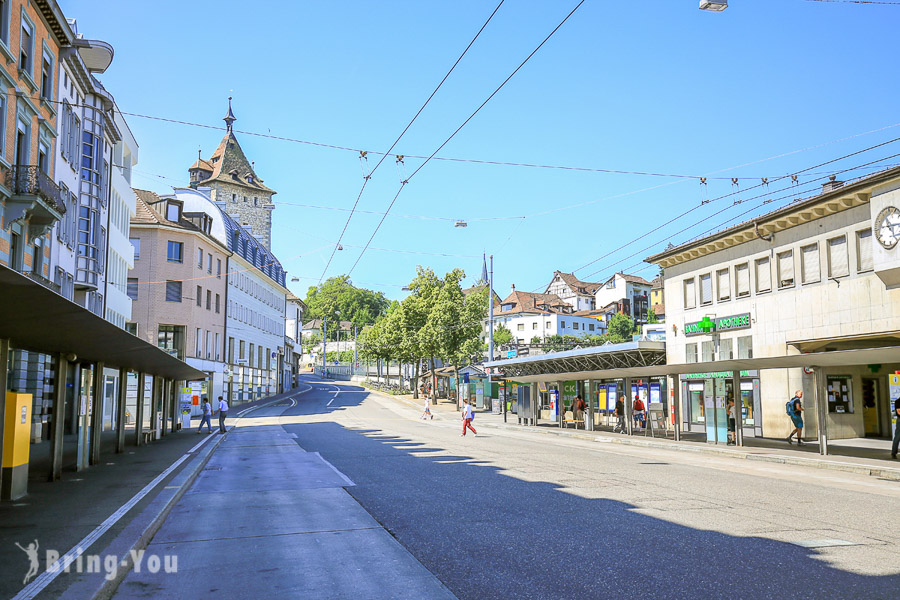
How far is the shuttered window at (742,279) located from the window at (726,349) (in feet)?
6.70

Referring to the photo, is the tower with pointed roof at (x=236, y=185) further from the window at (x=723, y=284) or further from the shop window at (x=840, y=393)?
the shop window at (x=840, y=393)

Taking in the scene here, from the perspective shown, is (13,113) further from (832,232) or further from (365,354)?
(365,354)

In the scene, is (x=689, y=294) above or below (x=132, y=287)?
below

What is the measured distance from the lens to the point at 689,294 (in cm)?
3512

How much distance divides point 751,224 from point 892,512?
20214mm

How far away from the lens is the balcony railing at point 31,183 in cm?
2242

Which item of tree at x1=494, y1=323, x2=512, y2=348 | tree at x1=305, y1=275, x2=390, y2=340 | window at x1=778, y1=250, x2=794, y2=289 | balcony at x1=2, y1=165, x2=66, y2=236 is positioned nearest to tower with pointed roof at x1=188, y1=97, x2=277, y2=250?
tree at x1=494, y1=323, x2=512, y2=348

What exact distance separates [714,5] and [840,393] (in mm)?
20521

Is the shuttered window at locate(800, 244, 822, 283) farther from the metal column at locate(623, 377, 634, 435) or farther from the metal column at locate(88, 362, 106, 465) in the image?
the metal column at locate(88, 362, 106, 465)

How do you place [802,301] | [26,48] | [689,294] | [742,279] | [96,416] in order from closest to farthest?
[96,416], [26,48], [802,301], [742,279], [689,294]

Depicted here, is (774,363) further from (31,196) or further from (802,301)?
(31,196)

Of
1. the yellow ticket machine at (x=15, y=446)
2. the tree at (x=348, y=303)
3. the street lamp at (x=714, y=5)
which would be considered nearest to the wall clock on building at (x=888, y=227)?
the street lamp at (x=714, y=5)

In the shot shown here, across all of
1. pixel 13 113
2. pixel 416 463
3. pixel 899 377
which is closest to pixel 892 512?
pixel 416 463

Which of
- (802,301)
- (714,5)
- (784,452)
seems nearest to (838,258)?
(802,301)
